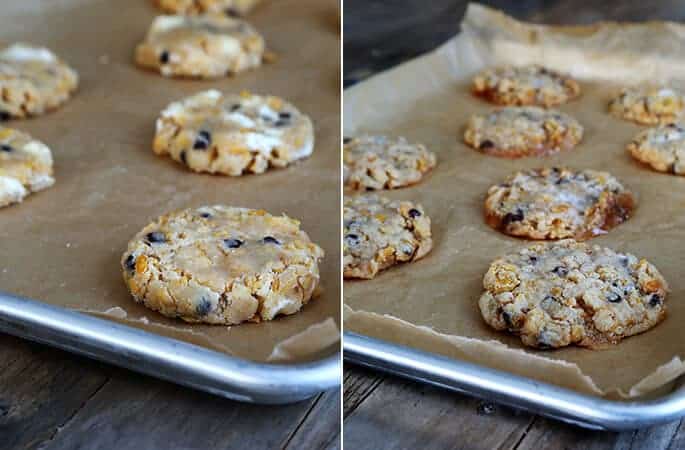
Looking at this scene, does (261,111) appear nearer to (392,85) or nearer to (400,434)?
(392,85)

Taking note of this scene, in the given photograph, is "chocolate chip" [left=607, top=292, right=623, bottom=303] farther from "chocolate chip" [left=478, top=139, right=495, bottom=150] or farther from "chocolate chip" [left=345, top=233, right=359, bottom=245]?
"chocolate chip" [left=478, top=139, right=495, bottom=150]

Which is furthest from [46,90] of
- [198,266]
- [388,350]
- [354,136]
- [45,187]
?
[388,350]

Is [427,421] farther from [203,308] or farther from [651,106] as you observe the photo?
[651,106]

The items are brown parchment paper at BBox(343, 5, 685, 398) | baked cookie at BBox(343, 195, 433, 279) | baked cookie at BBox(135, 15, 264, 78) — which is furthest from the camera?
baked cookie at BBox(135, 15, 264, 78)

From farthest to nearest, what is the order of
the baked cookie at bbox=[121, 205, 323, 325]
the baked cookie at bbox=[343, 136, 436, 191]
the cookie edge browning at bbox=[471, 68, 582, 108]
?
the cookie edge browning at bbox=[471, 68, 582, 108] → the baked cookie at bbox=[343, 136, 436, 191] → the baked cookie at bbox=[121, 205, 323, 325]

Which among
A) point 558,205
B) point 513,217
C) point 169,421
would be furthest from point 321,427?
point 558,205

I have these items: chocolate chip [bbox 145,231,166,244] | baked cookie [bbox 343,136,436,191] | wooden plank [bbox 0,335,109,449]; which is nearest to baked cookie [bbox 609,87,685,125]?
baked cookie [bbox 343,136,436,191]

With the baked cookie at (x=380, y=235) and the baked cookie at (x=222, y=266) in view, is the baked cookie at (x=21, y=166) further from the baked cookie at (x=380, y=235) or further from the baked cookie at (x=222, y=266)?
the baked cookie at (x=380, y=235)
